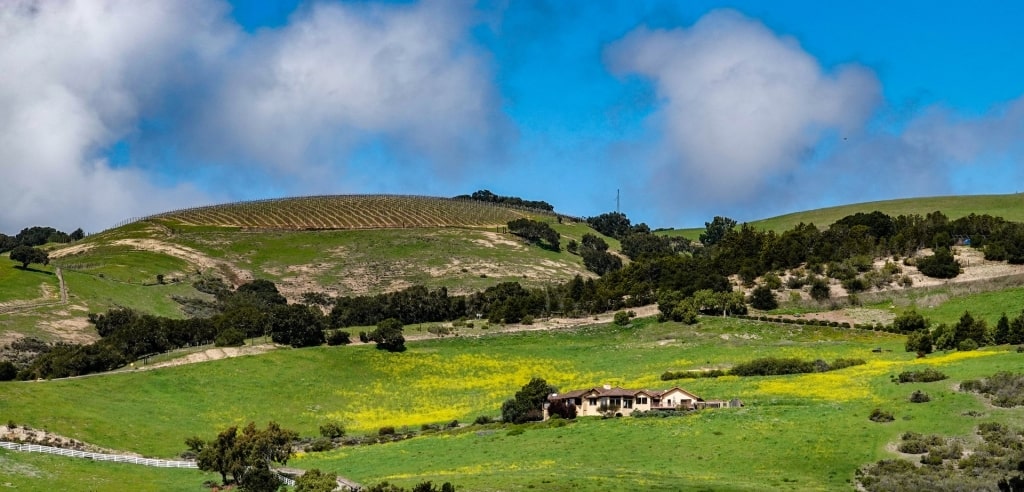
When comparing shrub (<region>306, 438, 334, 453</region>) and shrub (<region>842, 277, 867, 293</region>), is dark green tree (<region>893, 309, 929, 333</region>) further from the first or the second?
shrub (<region>306, 438, 334, 453</region>)

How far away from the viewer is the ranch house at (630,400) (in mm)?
90625

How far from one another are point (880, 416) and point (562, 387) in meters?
37.1

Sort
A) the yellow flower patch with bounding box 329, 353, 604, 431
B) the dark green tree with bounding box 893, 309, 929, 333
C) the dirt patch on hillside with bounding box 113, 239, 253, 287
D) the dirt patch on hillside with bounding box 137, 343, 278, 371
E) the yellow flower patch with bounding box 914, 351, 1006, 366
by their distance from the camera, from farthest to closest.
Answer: the dirt patch on hillside with bounding box 113, 239, 253, 287 → the dark green tree with bounding box 893, 309, 929, 333 → the dirt patch on hillside with bounding box 137, 343, 278, 371 → the yellow flower patch with bounding box 329, 353, 604, 431 → the yellow flower patch with bounding box 914, 351, 1006, 366

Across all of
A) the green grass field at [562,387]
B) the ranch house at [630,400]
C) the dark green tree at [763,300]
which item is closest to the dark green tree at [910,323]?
the green grass field at [562,387]

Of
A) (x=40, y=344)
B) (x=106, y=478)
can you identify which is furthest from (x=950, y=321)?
(x=40, y=344)

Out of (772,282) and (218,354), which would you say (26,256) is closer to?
(218,354)

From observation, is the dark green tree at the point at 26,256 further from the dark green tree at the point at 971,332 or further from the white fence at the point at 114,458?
the dark green tree at the point at 971,332

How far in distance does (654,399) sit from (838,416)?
17962 millimetres

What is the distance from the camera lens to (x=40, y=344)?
124m

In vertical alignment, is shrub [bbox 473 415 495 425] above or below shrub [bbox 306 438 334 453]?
above

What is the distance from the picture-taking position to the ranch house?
9062cm

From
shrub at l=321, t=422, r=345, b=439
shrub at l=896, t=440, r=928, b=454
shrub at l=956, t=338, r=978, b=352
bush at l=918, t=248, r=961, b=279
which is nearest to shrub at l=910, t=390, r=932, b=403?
shrub at l=896, t=440, r=928, b=454

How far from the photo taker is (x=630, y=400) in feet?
303

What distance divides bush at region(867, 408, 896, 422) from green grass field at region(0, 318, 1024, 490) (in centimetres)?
78
